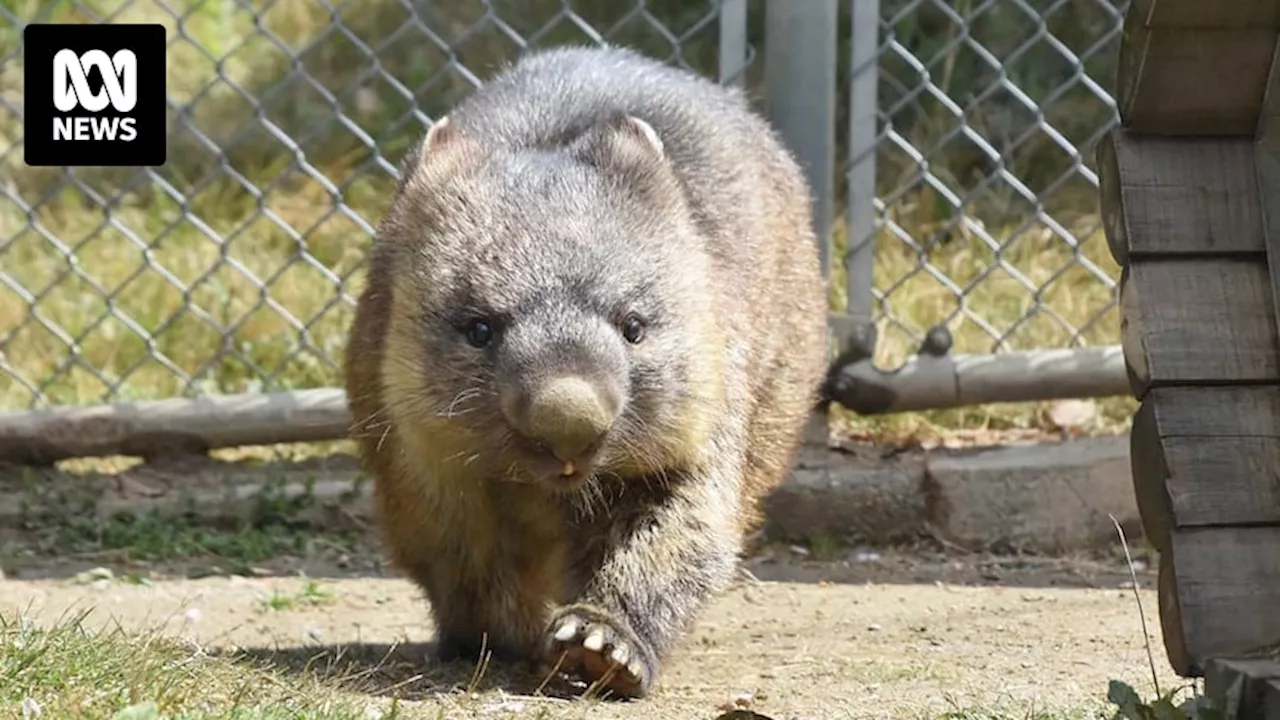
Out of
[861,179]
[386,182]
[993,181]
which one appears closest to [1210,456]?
[861,179]

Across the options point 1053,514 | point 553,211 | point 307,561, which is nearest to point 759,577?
point 1053,514

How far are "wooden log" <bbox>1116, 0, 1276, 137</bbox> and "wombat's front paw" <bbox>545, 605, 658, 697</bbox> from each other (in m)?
1.41

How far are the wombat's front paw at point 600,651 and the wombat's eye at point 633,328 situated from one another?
56 cm

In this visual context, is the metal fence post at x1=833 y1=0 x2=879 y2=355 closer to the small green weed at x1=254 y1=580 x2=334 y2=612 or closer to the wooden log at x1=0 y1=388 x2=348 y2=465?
the wooden log at x1=0 y1=388 x2=348 y2=465

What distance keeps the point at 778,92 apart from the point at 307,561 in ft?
6.30

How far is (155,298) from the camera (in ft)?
22.7

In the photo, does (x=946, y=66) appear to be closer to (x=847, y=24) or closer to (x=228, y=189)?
(x=847, y=24)

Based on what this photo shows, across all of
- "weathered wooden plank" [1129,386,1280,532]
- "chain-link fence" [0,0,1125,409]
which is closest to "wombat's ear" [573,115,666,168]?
"weathered wooden plank" [1129,386,1280,532]

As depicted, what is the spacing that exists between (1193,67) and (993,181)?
13.3 ft

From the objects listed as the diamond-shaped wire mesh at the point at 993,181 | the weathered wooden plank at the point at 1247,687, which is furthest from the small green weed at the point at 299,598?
the weathered wooden plank at the point at 1247,687

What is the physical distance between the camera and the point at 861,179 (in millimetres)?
5883

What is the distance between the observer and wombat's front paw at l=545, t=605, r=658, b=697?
3.97m

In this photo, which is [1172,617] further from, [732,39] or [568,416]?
[732,39]

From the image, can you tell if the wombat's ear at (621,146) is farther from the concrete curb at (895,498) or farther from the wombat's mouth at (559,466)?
the concrete curb at (895,498)
